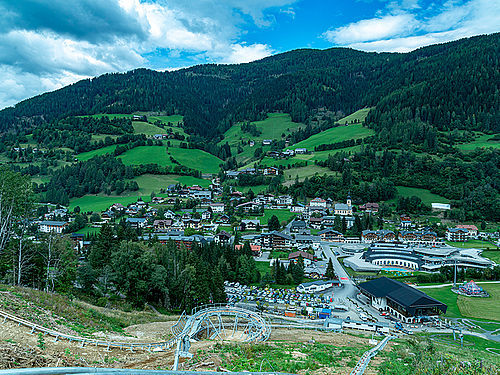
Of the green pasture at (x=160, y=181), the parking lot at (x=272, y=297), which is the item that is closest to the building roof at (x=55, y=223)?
the green pasture at (x=160, y=181)

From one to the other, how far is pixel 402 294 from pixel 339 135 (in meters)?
119

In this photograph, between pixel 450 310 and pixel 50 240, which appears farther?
pixel 450 310

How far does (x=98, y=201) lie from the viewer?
98.6m

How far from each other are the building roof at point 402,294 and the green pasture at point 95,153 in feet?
416

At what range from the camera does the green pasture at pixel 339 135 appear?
453 ft

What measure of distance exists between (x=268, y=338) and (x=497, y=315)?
96.3 ft

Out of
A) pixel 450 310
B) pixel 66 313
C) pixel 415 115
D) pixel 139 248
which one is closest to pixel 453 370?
pixel 66 313

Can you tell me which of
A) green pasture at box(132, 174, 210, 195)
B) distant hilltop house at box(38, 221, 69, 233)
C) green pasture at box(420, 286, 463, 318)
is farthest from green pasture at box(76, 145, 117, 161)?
green pasture at box(420, 286, 463, 318)

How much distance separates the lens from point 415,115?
12962cm

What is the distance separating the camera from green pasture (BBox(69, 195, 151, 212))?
3549 inches

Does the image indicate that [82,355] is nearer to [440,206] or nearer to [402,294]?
[402,294]

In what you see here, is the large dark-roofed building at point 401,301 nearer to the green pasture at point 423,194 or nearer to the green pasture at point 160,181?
the green pasture at point 423,194

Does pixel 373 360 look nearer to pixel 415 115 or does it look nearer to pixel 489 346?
pixel 489 346

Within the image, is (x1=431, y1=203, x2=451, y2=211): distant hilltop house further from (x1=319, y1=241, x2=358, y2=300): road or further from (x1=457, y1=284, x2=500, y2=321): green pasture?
(x1=457, y1=284, x2=500, y2=321): green pasture
